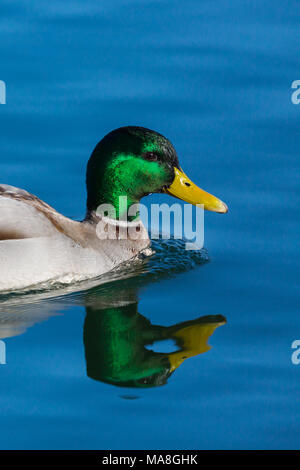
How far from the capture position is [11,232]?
27.5ft

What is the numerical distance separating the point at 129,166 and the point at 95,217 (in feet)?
1.79

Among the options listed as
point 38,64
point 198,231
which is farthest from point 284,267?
point 38,64

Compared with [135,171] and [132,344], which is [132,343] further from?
[135,171]

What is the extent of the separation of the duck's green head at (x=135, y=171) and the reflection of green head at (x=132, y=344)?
1.16m

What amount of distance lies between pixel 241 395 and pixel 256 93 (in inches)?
203

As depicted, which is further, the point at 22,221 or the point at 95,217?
the point at 95,217

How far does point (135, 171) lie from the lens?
29.3 feet

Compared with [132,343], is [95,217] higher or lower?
higher

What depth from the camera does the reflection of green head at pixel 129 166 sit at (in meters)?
8.76
